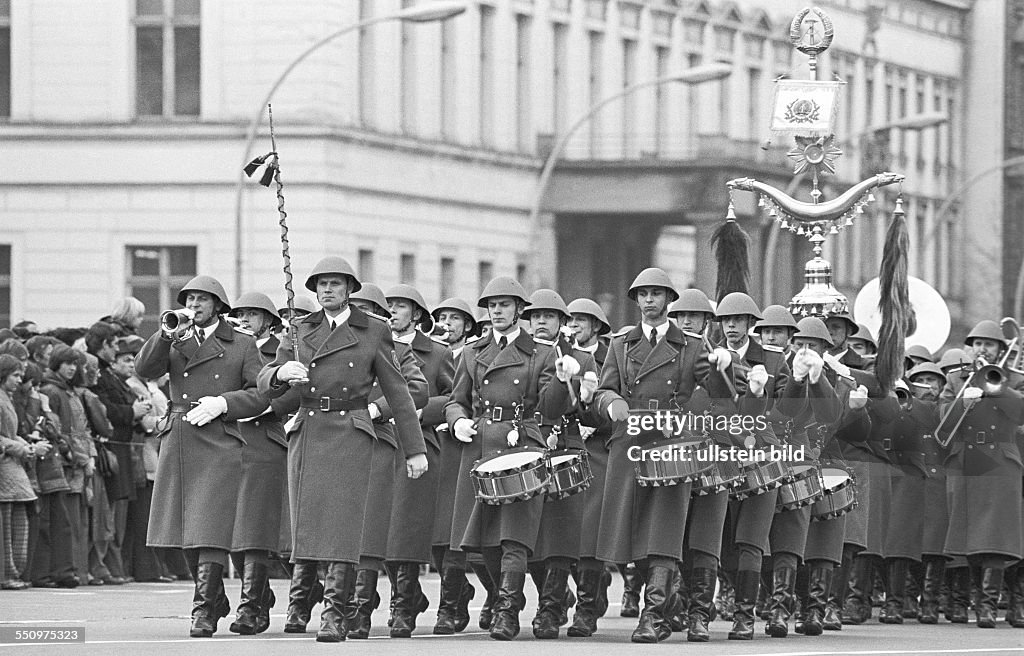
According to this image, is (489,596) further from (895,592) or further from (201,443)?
(895,592)

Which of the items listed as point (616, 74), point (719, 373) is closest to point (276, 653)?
point (719, 373)

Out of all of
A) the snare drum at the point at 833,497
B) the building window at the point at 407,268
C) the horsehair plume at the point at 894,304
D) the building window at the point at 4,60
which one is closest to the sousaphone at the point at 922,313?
the horsehair plume at the point at 894,304

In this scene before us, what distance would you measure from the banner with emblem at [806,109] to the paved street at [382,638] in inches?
175

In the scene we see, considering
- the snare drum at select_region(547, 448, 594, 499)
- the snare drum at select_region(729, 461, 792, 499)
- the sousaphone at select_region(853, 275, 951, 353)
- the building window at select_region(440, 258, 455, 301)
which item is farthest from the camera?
the building window at select_region(440, 258, 455, 301)

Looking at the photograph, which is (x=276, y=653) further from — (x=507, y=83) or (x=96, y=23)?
(x=507, y=83)

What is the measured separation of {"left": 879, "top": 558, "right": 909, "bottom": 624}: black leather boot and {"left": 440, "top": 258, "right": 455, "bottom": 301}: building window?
3006cm

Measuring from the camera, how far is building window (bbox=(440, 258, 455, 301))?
166 feet

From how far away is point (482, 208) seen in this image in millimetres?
52062

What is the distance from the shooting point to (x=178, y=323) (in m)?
17.4

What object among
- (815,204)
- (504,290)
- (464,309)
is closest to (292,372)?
(504,290)

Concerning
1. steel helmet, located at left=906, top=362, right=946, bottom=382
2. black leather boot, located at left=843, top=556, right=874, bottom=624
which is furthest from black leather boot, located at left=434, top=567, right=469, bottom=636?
steel helmet, located at left=906, top=362, right=946, bottom=382

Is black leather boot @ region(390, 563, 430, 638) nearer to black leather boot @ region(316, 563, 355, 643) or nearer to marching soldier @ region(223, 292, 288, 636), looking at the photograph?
marching soldier @ region(223, 292, 288, 636)

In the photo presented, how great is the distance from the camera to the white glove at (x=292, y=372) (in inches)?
660

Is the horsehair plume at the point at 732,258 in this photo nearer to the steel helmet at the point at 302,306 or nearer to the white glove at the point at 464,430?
the steel helmet at the point at 302,306
